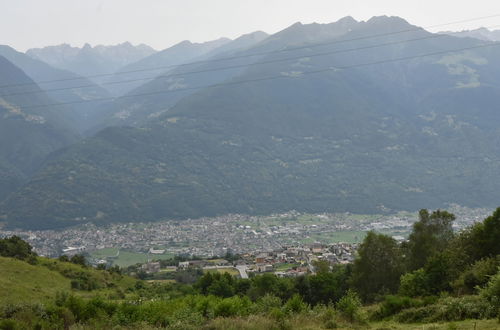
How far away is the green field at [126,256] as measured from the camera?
8412 centimetres

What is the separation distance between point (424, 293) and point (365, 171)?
151297 millimetres

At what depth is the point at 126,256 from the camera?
89.9 m

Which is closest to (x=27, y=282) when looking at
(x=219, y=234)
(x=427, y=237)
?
(x=427, y=237)

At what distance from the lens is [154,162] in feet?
533

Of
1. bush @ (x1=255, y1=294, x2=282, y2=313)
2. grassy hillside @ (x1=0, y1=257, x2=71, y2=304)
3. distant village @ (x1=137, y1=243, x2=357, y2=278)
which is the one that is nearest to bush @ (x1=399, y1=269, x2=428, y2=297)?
bush @ (x1=255, y1=294, x2=282, y2=313)

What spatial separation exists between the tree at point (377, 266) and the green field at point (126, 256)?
204 feet

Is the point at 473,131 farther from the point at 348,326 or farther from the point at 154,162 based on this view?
the point at 348,326

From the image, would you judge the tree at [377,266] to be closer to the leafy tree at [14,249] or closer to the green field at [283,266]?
Result: the leafy tree at [14,249]

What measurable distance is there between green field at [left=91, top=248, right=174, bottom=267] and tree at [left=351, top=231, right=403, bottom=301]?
204ft

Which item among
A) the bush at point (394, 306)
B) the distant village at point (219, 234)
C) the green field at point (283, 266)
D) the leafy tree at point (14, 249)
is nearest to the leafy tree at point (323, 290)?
the bush at point (394, 306)

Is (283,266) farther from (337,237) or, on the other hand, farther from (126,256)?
(337,237)

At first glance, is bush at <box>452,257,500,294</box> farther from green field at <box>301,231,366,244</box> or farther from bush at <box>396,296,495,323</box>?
green field at <box>301,231,366,244</box>

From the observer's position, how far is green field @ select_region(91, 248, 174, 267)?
84125 mm

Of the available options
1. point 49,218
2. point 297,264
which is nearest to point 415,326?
point 297,264
